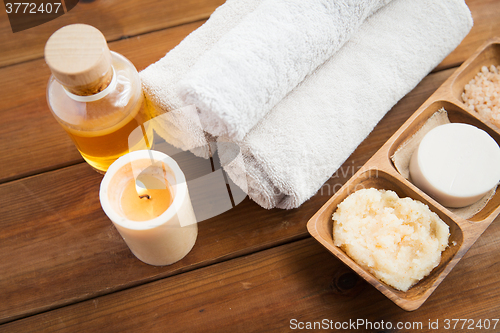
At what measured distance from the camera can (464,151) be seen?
0.39 meters

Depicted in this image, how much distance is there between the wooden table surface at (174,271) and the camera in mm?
382

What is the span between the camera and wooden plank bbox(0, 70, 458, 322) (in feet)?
1.28

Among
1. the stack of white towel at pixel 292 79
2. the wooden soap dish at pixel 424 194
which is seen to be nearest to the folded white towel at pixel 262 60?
the stack of white towel at pixel 292 79

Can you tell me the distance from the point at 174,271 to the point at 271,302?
11 centimetres

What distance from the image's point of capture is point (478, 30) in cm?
50

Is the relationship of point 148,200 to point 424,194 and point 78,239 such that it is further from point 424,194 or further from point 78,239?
point 424,194

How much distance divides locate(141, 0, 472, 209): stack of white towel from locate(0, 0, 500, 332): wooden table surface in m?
0.06

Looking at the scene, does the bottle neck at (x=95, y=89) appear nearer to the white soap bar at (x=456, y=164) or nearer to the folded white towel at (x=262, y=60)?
the folded white towel at (x=262, y=60)

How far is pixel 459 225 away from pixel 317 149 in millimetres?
160

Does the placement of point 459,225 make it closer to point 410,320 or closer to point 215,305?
point 410,320

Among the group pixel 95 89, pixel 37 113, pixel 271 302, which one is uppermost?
pixel 95 89

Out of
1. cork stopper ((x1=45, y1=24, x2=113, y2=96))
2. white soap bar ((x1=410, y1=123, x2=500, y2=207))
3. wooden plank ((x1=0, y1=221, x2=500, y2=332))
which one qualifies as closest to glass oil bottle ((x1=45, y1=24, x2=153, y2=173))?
cork stopper ((x1=45, y1=24, x2=113, y2=96))

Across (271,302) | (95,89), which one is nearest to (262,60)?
(95,89)

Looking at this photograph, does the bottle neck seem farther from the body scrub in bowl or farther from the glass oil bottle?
the body scrub in bowl
